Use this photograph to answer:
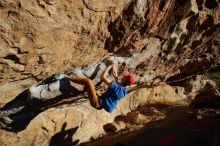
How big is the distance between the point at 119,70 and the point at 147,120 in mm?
3797

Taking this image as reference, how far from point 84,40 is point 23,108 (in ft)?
6.03

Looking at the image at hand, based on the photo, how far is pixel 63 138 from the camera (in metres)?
8.13

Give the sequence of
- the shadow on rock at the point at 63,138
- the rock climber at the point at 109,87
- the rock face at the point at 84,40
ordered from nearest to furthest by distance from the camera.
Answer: the rock face at the point at 84,40
the rock climber at the point at 109,87
the shadow on rock at the point at 63,138

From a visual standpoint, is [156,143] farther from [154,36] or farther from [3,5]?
[3,5]

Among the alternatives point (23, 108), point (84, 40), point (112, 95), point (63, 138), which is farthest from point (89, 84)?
point (63, 138)

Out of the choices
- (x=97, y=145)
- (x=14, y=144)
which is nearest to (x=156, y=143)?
(x=97, y=145)

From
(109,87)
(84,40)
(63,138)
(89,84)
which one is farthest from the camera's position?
(63,138)

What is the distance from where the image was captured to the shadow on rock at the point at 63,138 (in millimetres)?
7910

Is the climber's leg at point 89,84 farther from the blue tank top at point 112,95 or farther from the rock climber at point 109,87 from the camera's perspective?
the blue tank top at point 112,95

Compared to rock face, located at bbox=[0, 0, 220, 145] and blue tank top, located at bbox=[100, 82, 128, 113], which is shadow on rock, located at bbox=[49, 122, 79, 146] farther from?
blue tank top, located at bbox=[100, 82, 128, 113]

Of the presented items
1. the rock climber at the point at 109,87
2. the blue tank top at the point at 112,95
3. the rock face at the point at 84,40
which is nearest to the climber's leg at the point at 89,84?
the rock climber at the point at 109,87

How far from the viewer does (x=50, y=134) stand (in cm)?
769

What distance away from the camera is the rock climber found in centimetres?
582

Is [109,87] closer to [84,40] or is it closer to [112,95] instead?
[112,95]
